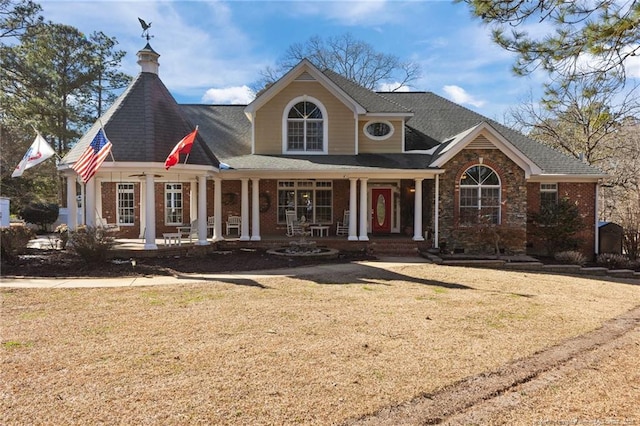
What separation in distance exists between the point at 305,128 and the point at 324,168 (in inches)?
111

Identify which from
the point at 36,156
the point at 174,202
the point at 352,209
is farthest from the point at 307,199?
the point at 36,156

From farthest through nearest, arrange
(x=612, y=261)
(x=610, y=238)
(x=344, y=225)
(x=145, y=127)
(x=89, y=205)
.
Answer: (x=344, y=225) → (x=610, y=238) → (x=612, y=261) → (x=145, y=127) → (x=89, y=205)

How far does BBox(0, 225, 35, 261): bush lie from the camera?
→ 36.1 ft

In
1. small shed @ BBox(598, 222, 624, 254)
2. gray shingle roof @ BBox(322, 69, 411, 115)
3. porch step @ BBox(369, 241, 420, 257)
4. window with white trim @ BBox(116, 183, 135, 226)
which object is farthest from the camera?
window with white trim @ BBox(116, 183, 135, 226)

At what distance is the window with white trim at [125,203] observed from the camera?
17859mm

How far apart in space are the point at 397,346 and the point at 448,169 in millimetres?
10946

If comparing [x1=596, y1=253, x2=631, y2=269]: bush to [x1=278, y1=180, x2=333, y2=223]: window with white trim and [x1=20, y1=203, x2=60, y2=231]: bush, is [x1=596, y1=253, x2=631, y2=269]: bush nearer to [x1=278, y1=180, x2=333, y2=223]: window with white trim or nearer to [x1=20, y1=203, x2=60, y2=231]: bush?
[x1=278, y1=180, x2=333, y2=223]: window with white trim

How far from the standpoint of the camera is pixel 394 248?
48.8 feet

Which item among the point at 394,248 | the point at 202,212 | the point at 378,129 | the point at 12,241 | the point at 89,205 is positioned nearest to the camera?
the point at 12,241

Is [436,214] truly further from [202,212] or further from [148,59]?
[148,59]

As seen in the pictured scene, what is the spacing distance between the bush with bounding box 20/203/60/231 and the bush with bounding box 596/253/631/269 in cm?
2870

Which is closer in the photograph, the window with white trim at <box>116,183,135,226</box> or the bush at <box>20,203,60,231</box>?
the window with white trim at <box>116,183,135,226</box>

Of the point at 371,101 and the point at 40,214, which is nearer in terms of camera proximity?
the point at 371,101

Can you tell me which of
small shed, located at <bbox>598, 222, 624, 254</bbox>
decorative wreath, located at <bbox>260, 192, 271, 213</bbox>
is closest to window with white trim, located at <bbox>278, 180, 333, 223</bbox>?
decorative wreath, located at <bbox>260, 192, 271, 213</bbox>
